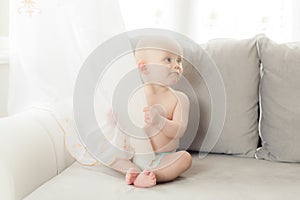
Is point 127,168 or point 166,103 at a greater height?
point 166,103

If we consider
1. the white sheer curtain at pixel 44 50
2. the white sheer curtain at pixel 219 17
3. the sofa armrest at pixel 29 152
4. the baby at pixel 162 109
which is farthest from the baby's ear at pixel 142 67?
the white sheer curtain at pixel 219 17

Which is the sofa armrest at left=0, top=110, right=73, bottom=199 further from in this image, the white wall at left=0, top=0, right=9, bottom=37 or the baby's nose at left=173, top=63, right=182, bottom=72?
the white wall at left=0, top=0, right=9, bottom=37

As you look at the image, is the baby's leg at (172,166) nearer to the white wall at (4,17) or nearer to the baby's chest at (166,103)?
the baby's chest at (166,103)

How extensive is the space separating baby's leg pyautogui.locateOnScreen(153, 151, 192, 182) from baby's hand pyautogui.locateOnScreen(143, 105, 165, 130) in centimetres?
10

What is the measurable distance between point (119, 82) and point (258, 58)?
517mm

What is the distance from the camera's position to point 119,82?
4.69 feet

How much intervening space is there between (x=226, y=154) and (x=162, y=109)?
13.5 inches

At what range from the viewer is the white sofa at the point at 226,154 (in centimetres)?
121

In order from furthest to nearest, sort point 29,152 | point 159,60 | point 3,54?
point 3,54 → point 159,60 → point 29,152

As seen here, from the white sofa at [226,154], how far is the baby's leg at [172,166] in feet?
0.10

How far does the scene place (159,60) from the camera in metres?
1.42

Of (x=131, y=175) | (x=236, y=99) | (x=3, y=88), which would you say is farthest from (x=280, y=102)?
(x=3, y=88)

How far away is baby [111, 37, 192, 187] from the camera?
1.34 metres

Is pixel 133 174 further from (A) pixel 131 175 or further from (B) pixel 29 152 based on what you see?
(B) pixel 29 152
